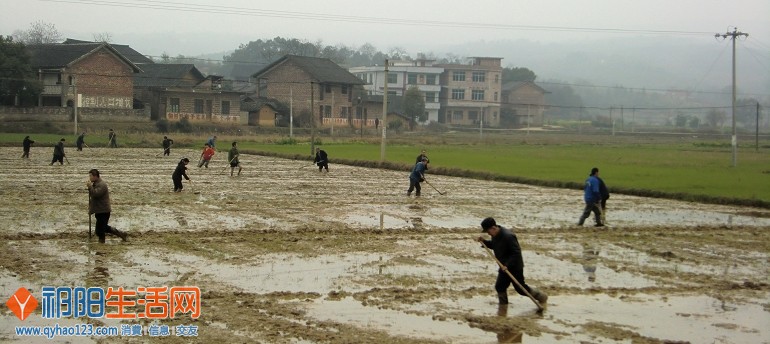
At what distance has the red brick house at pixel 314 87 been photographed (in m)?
87.2

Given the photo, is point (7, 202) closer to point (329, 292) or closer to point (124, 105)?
point (329, 292)

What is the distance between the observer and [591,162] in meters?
46.3

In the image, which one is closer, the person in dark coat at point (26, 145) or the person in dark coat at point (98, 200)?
the person in dark coat at point (98, 200)

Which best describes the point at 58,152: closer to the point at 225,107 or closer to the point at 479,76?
the point at 225,107

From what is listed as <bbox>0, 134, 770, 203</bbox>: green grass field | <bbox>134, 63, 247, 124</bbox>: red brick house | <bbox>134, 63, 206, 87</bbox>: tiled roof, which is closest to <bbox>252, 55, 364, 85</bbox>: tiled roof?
<bbox>134, 63, 247, 124</bbox>: red brick house

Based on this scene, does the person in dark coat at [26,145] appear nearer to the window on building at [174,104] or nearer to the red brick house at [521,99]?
the window on building at [174,104]

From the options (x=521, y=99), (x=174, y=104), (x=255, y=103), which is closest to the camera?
(x=174, y=104)

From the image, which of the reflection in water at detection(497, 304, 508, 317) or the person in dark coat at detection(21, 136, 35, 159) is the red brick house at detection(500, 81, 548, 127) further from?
the reflection in water at detection(497, 304, 508, 317)

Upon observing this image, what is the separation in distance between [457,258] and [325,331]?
639cm

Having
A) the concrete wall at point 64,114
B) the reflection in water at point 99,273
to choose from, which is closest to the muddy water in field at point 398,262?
the reflection in water at point 99,273

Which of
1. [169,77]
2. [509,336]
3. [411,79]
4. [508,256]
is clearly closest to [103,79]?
[169,77]

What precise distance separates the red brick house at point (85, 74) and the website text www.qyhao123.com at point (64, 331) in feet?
209

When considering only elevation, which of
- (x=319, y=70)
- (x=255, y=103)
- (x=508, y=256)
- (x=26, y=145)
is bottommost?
(x=508, y=256)

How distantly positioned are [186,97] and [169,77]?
5.81m
